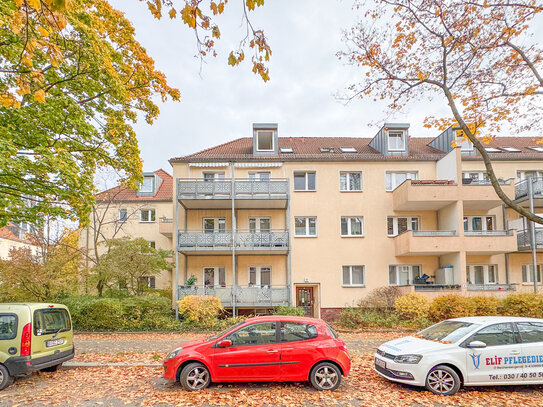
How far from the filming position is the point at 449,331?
26.4ft

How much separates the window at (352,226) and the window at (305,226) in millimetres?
1585

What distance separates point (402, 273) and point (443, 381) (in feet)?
44.0

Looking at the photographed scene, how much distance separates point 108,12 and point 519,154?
21.6 m

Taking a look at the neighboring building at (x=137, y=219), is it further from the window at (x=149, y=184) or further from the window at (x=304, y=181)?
the window at (x=304, y=181)

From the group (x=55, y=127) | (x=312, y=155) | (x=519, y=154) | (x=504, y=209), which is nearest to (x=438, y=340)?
(x=55, y=127)

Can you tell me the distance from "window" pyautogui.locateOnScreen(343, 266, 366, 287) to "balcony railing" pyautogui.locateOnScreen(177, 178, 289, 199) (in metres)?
5.30

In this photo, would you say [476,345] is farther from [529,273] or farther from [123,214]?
[123,214]

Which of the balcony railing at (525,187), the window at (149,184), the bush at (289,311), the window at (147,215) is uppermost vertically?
the window at (149,184)

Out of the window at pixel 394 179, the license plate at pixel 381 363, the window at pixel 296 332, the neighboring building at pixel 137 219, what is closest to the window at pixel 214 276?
the neighboring building at pixel 137 219

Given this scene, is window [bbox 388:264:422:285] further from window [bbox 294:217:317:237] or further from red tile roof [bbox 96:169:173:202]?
red tile roof [bbox 96:169:173:202]

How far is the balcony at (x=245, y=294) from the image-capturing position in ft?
58.4

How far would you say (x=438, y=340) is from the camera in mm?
→ 7816

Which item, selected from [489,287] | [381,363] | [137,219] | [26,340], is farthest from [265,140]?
[26,340]

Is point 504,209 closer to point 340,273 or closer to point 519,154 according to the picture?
point 519,154
